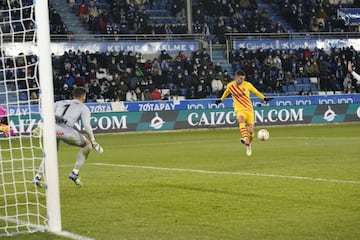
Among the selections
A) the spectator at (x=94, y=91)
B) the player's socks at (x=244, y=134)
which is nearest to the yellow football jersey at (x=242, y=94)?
the player's socks at (x=244, y=134)

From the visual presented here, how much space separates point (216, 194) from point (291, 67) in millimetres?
29311

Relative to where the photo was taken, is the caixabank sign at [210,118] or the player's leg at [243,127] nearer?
the player's leg at [243,127]

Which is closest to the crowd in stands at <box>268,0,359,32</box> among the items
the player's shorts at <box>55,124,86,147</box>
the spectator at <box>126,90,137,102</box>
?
the spectator at <box>126,90,137,102</box>

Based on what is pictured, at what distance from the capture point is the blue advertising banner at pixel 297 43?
41688 mm

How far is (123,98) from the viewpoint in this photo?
34625 millimetres

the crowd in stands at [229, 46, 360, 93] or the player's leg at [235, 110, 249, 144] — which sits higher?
the player's leg at [235, 110, 249, 144]

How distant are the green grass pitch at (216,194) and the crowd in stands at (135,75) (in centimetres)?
1111

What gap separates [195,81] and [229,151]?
1497cm

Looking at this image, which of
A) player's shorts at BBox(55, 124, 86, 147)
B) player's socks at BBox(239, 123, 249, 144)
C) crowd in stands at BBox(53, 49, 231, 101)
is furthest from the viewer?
crowd in stands at BBox(53, 49, 231, 101)

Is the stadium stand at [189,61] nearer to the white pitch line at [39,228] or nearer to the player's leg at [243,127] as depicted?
the player's leg at [243,127]

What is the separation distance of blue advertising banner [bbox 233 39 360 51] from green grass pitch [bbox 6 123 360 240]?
19169 millimetres

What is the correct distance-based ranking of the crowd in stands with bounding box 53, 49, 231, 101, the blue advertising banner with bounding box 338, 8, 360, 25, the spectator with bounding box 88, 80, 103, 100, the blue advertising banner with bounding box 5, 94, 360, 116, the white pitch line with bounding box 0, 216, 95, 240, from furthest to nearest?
the blue advertising banner with bounding box 338, 8, 360, 25 → the crowd in stands with bounding box 53, 49, 231, 101 → the spectator with bounding box 88, 80, 103, 100 → the blue advertising banner with bounding box 5, 94, 360, 116 → the white pitch line with bounding box 0, 216, 95, 240

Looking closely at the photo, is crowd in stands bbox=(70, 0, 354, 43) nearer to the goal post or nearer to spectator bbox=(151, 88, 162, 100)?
spectator bbox=(151, 88, 162, 100)

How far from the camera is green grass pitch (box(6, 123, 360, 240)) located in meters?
8.62
